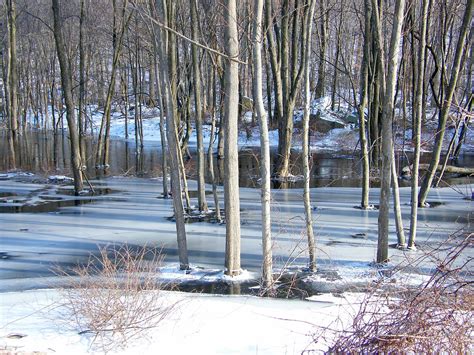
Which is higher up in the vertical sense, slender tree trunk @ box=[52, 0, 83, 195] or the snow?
slender tree trunk @ box=[52, 0, 83, 195]

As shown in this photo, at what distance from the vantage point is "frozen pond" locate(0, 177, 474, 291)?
937cm

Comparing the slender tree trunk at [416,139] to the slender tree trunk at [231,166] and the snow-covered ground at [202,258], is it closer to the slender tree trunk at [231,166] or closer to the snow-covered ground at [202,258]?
the snow-covered ground at [202,258]

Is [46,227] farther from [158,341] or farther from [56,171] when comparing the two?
[56,171]

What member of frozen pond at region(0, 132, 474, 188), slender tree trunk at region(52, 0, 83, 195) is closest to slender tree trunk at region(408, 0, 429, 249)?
frozen pond at region(0, 132, 474, 188)

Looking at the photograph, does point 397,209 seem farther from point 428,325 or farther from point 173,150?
point 428,325

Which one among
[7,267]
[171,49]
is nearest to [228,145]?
[7,267]

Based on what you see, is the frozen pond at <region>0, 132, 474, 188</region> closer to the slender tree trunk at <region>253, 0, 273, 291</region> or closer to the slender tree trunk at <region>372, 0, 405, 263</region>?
the slender tree trunk at <region>372, 0, 405, 263</region>

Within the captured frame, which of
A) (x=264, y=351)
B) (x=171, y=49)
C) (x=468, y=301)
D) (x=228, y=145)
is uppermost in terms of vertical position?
(x=171, y=49)

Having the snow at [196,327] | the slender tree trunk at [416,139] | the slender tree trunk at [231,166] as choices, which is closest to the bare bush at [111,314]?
the snow at [196,327]

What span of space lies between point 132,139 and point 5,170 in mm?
21234

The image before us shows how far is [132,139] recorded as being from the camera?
146 feet

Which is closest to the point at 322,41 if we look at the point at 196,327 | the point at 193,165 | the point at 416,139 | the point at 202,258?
the point at 193,165

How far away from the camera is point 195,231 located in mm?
11922

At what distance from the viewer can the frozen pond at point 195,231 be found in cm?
937
